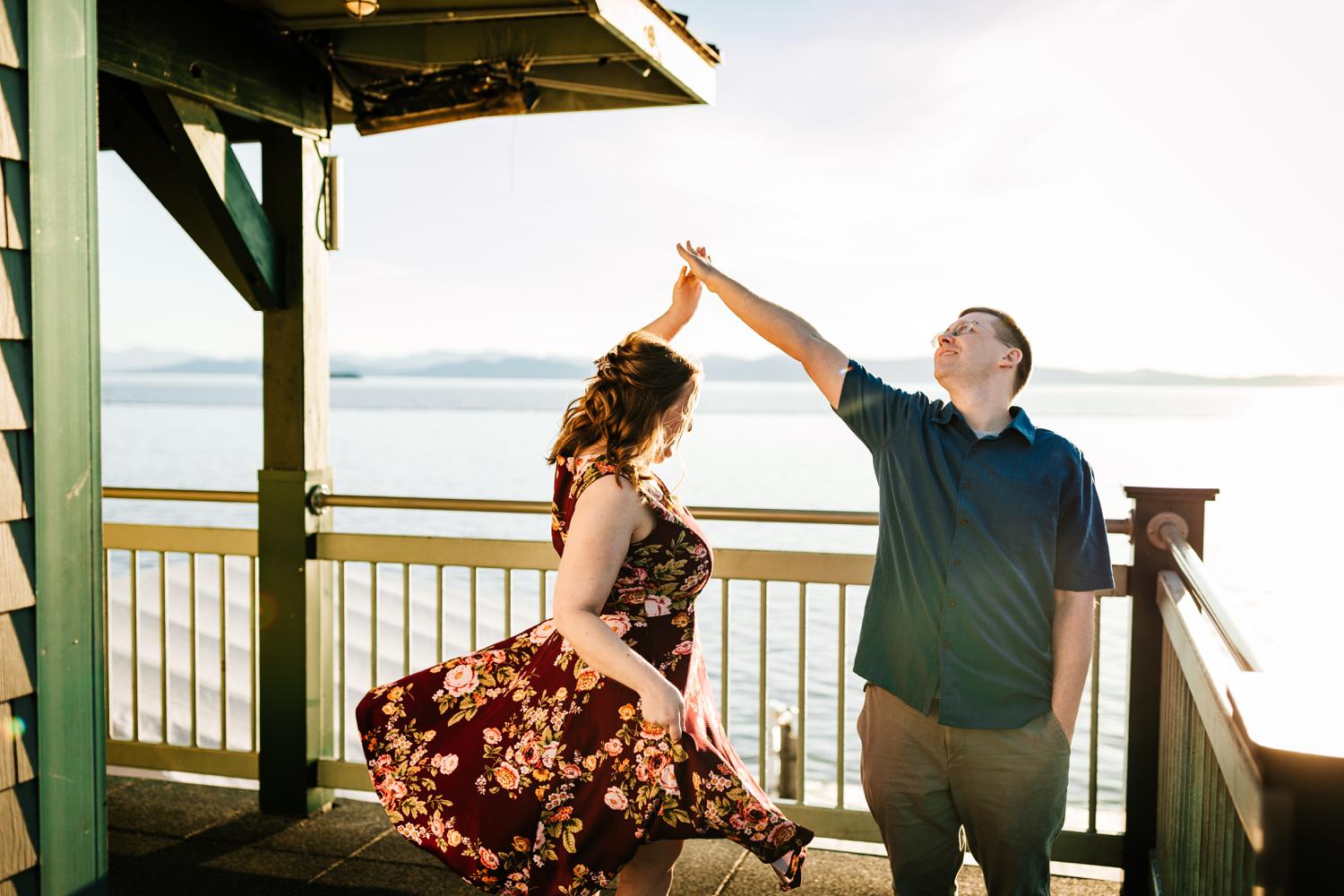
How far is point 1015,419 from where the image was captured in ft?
7.27

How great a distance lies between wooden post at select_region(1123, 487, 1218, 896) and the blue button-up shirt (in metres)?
0.70

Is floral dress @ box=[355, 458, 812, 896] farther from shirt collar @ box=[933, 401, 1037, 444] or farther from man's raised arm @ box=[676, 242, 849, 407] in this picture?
shirt collar @ box=[933, 401, 1037, 444]

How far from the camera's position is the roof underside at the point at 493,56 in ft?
11.0

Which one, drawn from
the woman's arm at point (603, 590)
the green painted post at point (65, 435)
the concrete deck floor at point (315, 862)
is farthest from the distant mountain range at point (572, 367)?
the green painted post at point (65, 435)

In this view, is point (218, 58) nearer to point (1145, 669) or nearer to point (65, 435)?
point (65, 435)

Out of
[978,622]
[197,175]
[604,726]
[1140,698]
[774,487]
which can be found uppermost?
[197,175]

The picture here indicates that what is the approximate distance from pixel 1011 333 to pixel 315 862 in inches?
101

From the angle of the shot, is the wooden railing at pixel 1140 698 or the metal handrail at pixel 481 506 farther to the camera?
the metal handrail at pixel 481 506

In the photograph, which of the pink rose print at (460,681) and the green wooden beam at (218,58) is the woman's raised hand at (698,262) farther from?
the green wooden beam at (218,58)

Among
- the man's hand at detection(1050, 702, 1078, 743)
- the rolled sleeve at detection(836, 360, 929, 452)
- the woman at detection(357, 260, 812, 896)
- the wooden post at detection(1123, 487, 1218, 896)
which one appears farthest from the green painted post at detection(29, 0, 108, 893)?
the wooden post at detection(1123, 487, 1218, 896)

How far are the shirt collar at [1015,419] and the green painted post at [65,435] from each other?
1607 mm

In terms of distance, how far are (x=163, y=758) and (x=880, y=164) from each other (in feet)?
146

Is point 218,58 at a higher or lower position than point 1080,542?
higher

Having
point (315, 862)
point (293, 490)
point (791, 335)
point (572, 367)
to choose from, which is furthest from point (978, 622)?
point (572, 367)
